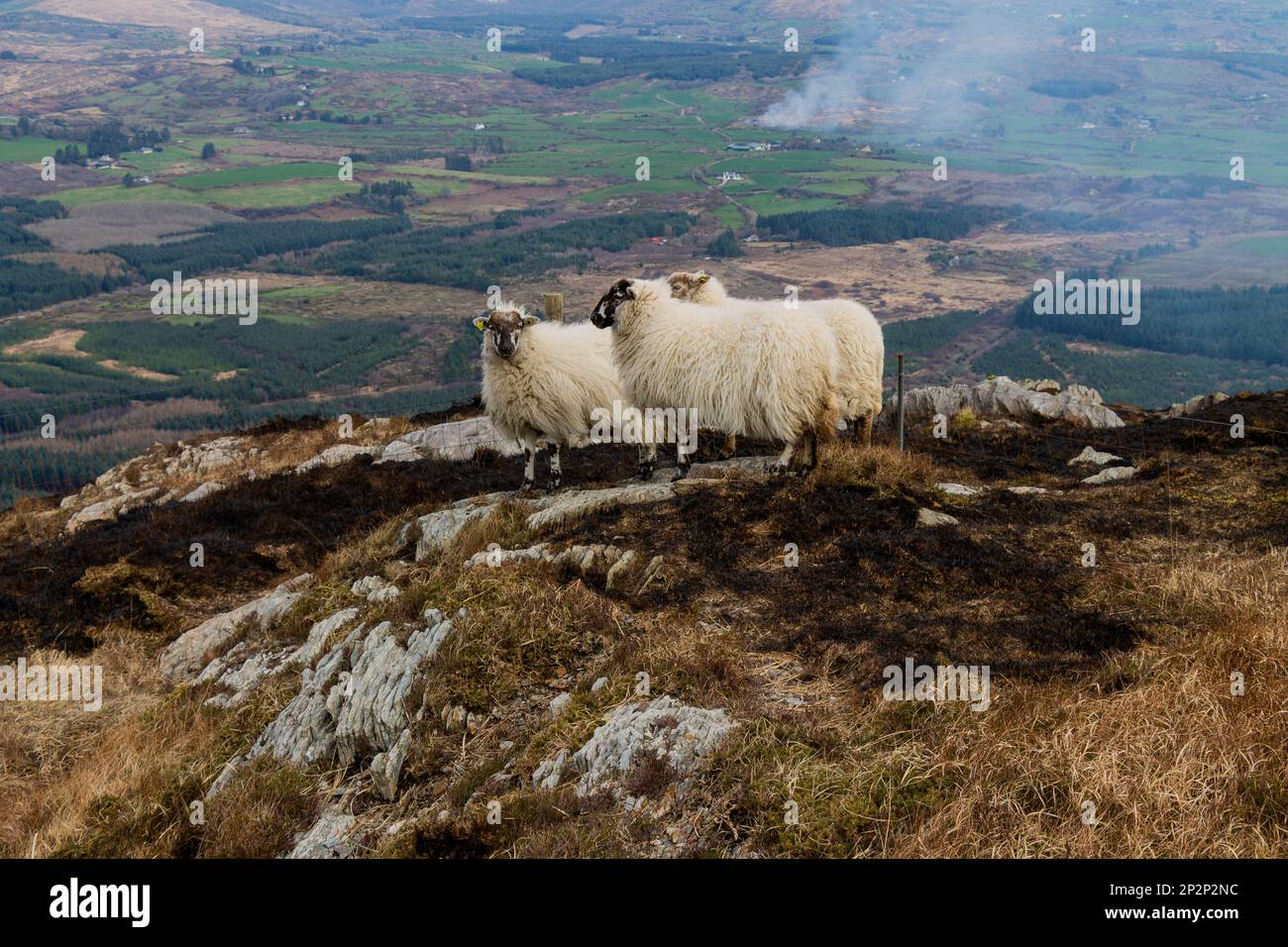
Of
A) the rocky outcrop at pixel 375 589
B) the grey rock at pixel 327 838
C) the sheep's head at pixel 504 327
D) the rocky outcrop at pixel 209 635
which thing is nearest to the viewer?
the grey rock at pixel 327 838

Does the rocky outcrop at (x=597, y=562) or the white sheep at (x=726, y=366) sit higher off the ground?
the white sheep at (x=726, y=366)

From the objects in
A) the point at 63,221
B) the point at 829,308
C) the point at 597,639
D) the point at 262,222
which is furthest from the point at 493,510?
the point at 63,221

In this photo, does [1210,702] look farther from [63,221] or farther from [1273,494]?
[63,221]

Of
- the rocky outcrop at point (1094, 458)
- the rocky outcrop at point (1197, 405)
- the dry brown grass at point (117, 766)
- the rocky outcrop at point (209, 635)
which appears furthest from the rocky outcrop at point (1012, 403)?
the dry brown grass at point (117, 766)

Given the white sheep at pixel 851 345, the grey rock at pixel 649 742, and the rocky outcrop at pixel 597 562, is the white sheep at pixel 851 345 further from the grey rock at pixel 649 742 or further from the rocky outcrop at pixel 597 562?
the grey rock at pixel 649 742

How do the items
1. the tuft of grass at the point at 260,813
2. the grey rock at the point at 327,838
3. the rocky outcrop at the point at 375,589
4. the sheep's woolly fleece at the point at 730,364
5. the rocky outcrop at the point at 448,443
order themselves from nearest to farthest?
the grey rock at the point at 327,838
the tuft of grass at the point at 260,813
the rocky outcrop at the point at 375,589
the sheep's woolly fleece at the point at 730,364
the rocky outcrop at the point at 448,443
